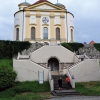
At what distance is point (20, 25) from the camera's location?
50031mm

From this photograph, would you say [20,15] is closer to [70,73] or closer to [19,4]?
[19,4]

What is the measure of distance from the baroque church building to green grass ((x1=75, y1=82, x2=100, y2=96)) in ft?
75.8

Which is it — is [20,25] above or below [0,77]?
above

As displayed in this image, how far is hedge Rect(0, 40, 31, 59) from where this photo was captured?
122 feet

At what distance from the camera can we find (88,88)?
78.9 ft

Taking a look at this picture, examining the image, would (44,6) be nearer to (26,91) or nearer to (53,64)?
(53,64)

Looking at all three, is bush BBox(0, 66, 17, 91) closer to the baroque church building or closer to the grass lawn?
the grass lawn

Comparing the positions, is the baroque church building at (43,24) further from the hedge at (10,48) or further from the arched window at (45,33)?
the hedge at (10,48)

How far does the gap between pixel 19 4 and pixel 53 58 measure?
96.6ft

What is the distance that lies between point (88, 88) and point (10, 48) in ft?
60.5

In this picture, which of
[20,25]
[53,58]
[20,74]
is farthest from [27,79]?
[20,25]

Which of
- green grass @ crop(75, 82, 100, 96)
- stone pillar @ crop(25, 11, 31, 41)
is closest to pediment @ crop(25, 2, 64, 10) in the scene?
stone pillar @ crop(25, 11, 31, 41)

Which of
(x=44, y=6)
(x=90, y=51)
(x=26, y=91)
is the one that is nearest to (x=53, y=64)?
(x=90, y=51)

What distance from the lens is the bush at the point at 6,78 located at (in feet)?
75.3
